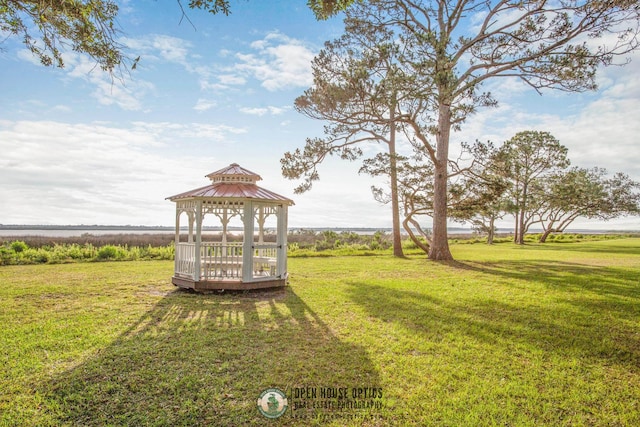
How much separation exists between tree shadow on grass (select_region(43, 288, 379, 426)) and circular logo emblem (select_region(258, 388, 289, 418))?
0.19 feet

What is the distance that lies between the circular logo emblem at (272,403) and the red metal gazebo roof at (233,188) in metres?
5.01

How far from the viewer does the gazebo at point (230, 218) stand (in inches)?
310

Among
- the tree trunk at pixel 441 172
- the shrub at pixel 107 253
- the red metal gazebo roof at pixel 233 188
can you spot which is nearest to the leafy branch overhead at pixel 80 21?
the red metal gazebo roof at pixel 233 188

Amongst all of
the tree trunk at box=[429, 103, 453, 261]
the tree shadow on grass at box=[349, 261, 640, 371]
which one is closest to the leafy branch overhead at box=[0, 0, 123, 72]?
the tree shadow on grass at box=[349, 261, 640, 371]

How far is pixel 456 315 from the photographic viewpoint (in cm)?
600

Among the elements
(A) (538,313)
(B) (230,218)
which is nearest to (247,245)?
(B) (230,218)

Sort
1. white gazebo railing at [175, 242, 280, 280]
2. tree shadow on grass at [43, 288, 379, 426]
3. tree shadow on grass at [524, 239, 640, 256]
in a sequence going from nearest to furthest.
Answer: tree shadow on grass at [43, 288, 379, 426]
white gazebo railing at [175, 242, 280, 280]
tree shadow on grass at [524, 239, 640, 256]

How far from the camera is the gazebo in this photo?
25.8 ft

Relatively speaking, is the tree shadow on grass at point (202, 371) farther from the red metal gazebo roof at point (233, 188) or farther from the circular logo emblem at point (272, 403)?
the red metal gazebo roof at point (233, 188)

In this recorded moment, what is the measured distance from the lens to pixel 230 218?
8.49 m

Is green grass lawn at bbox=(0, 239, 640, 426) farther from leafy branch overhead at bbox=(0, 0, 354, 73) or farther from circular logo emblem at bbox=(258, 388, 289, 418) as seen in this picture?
leafy branch overhead at bbox=(0, 0, 354, 73)

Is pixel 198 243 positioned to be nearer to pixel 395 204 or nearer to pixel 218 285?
pixel 218 285

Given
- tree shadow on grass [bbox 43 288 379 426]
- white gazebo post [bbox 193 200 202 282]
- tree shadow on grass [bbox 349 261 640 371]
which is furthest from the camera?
white gazebo post [bbox 193 200 202 282]

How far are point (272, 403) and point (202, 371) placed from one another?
102 cm
